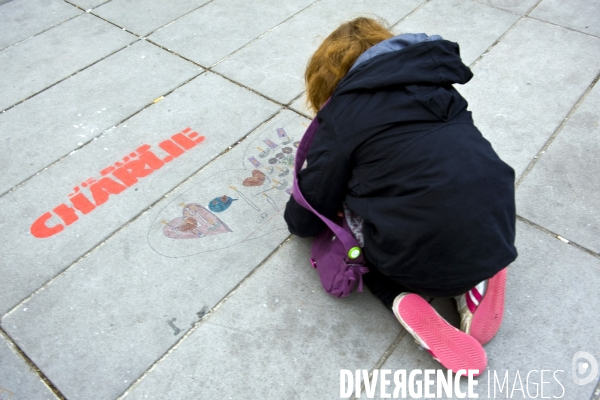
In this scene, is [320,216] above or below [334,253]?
above

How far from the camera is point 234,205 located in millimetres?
2967

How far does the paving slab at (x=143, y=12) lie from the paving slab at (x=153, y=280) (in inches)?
77.3

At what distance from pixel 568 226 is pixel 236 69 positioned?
250cm

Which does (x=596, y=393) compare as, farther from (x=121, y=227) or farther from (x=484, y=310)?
(x=121, y=227)

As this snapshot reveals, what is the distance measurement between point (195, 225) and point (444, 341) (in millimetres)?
1424

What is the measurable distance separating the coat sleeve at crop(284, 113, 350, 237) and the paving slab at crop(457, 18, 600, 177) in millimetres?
1392

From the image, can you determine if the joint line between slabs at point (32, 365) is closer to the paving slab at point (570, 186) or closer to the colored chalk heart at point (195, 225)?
the colored chalk heart at point (195, 225)

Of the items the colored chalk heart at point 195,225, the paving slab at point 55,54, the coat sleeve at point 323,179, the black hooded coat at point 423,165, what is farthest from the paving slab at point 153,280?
the paving slab at point 55,54

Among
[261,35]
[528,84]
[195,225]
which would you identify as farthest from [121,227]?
[528,84]

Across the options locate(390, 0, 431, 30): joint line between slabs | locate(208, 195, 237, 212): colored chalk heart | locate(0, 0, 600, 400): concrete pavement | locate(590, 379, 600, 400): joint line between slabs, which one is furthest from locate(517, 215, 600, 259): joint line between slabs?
locate(390, 0, 431, 30): joint line between slabs

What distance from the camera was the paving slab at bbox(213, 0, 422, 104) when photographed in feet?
12.5

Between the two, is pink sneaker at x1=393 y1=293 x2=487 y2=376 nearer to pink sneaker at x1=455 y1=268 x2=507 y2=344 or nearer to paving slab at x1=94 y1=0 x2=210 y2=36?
pink sneaker at x1=455 y1=268 x2=507 y2=344

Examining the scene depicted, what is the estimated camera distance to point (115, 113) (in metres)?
3.63

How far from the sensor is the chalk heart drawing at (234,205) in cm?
280
